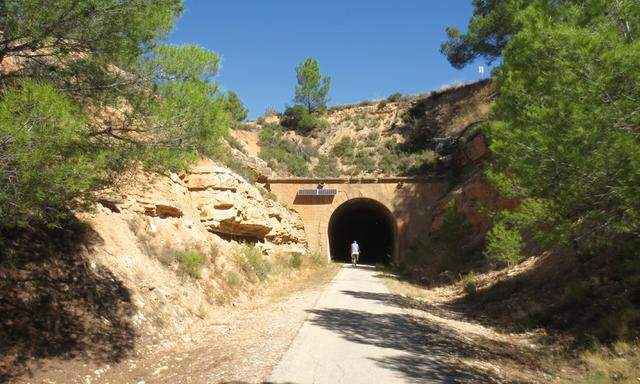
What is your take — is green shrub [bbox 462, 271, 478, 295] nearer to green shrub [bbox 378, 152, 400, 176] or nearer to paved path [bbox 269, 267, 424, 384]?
paved path [bbox 269, 267, 424, 384]

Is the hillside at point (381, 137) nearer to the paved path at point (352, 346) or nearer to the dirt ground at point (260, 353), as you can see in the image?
the paved path at point (352, 346)

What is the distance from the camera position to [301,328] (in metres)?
7.74

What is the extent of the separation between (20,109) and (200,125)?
119 inches

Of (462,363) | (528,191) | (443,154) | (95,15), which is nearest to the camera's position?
(95,15)

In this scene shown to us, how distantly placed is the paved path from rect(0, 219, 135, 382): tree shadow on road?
8.73 feet

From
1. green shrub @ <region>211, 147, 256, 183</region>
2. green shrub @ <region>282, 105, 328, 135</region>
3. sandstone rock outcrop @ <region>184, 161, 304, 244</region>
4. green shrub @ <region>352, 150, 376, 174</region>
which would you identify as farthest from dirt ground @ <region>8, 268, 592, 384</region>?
green shrub @ <region>282, 105, 328, 135</region>

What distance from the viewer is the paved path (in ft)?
17.6

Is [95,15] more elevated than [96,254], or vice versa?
[95,15]

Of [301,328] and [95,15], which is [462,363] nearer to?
[301,328]

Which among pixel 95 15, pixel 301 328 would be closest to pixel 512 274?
pixel 301 328

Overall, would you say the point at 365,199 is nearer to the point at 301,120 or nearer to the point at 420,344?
the point at 301,120

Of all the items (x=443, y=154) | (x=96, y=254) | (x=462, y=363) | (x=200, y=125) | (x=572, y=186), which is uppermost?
(x=443, y=154)

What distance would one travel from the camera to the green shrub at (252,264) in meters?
13.2

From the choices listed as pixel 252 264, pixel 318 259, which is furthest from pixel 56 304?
pixel 318 259
